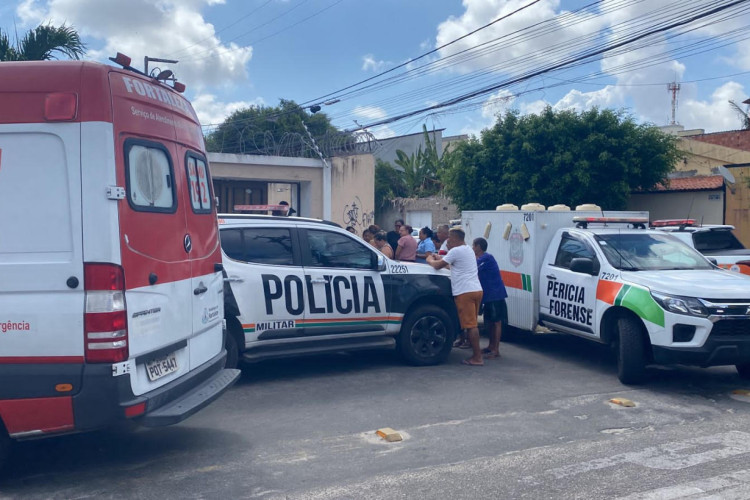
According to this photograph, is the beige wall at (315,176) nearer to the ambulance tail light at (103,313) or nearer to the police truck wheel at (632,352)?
the police truck wheel at (632,352)

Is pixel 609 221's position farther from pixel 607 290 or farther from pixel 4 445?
pixel 4 445

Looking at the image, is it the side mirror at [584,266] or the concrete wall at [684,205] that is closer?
the side mirror at [584,266]

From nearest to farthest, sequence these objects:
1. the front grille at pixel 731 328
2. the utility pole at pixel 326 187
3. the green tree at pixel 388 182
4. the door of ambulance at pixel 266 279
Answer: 1. the front grille at pixel 731 328
2. the door of ambulance at pixel 266 279
3. the utility pole at pixel 326 187
4. the green tree at pixel 388 182

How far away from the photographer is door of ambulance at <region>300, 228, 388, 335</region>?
8031 mm

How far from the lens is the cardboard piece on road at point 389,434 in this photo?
5.85m

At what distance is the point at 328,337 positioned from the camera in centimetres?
811

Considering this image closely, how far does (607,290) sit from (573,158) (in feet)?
35.9

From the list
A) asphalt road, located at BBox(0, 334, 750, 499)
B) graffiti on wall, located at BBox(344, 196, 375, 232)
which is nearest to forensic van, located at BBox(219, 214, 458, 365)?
asphalt road, located at BBox(0, 334, 750, 499)

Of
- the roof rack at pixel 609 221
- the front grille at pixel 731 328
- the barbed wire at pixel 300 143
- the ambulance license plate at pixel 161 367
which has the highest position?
the barbed wire at pixel 300 143

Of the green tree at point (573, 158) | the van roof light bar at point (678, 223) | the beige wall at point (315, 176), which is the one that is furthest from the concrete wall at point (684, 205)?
the beige wall at point (315, 176)

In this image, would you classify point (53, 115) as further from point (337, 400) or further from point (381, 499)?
point (337, 400)

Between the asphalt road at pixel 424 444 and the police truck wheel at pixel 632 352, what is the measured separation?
0.19 meters

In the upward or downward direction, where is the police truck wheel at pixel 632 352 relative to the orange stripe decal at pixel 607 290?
downward

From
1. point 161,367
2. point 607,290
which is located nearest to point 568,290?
point 607,290
